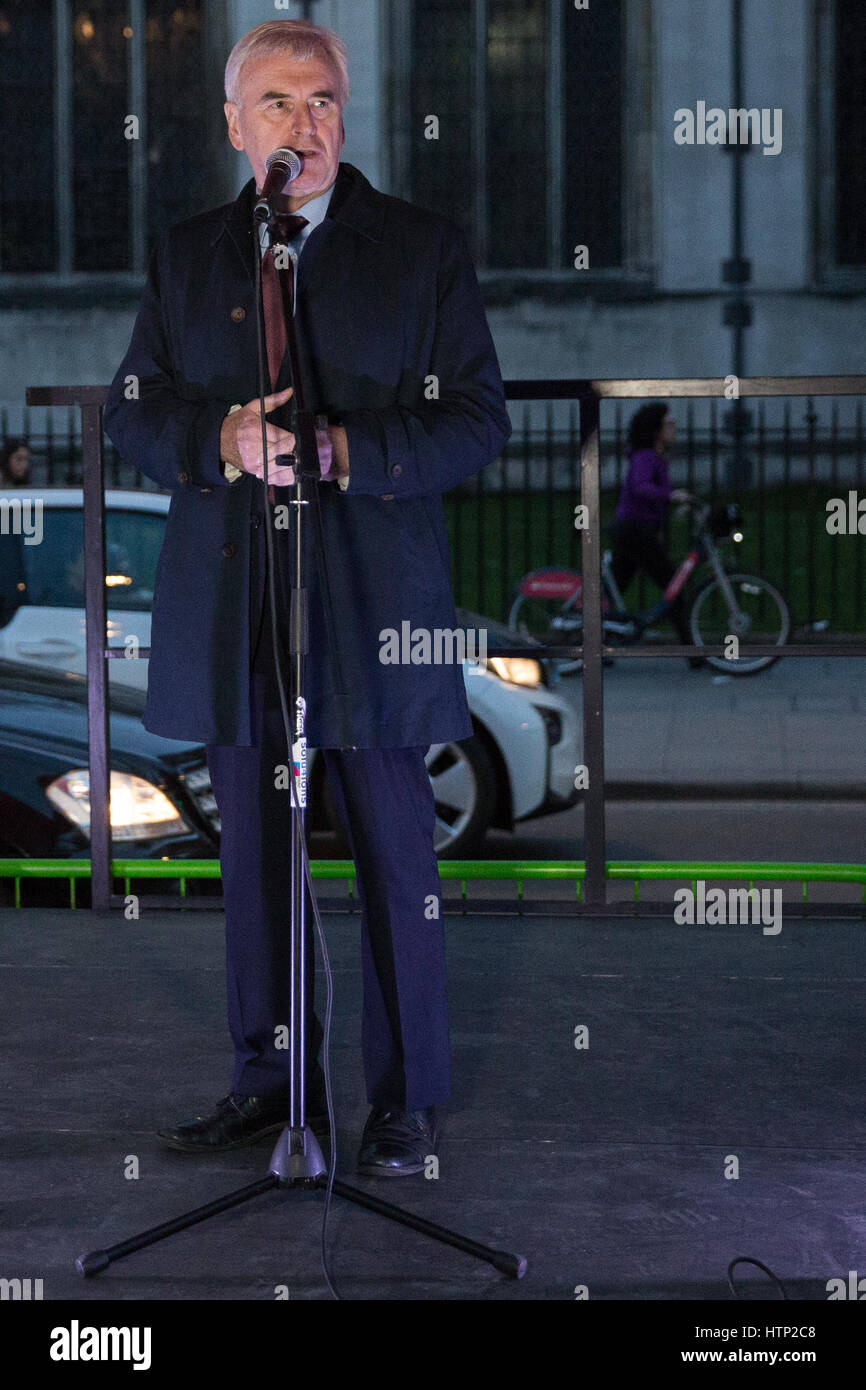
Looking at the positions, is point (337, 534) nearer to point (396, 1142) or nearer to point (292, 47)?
point (292, 47)

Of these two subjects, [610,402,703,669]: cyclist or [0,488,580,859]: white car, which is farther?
[610,402,703,669]: cyclist

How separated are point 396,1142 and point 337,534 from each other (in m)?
1.08

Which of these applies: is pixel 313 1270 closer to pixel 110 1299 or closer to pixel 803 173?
pixel 110 1299

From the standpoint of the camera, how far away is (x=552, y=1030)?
4.23 m

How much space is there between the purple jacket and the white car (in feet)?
24.4

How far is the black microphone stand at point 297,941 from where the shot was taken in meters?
2.96

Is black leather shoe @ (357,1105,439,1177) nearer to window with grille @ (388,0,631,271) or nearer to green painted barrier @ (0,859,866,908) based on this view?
green painted barrier @ (0,859,866,908)

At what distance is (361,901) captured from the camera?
3510mm

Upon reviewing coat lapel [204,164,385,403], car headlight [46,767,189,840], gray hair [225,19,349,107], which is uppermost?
gray hair [225,19,349,107]

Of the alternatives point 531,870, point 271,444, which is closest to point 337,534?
point 271,444

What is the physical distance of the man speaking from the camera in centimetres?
331

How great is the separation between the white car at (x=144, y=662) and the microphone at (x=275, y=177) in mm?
4725

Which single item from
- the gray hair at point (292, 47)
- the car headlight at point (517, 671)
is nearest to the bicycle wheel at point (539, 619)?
the car headlight at point (517, 671)

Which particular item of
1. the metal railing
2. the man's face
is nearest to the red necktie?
the man's face
